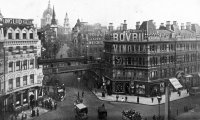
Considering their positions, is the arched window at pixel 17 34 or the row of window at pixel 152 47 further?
the row of window at pixel 152 47

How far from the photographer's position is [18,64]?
864 inches

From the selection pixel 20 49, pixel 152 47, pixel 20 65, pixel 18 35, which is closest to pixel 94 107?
pixel 20 65

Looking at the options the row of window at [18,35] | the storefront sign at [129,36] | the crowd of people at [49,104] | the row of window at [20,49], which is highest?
the storefront sign at [129,36]

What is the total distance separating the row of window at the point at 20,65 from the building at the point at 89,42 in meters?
17.2

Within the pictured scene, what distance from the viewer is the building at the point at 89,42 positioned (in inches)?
1615

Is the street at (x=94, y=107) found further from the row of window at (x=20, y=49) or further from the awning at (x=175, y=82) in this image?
the row of window at (x=20, y=49)

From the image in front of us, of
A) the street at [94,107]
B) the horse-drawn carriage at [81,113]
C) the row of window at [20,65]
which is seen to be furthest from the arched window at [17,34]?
the horse-drawn carriage at [81,113]

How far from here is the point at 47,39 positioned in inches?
1481

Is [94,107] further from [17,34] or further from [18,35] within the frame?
[17,34]

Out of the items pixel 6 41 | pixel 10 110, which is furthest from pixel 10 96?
pixel 6 41

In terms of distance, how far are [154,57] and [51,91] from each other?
12.7m

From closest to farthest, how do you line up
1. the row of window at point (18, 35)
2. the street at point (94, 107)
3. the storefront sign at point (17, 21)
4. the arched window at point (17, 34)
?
the storefront sign at point (17, 21), the row of window at point (18, 35), the arched window at point (17, 34), the street at point (94, 107)

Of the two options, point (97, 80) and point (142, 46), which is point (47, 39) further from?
point (142, 46)

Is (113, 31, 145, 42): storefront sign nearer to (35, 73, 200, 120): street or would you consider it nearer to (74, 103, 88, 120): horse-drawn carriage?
(35, 73, 200, 120): street
